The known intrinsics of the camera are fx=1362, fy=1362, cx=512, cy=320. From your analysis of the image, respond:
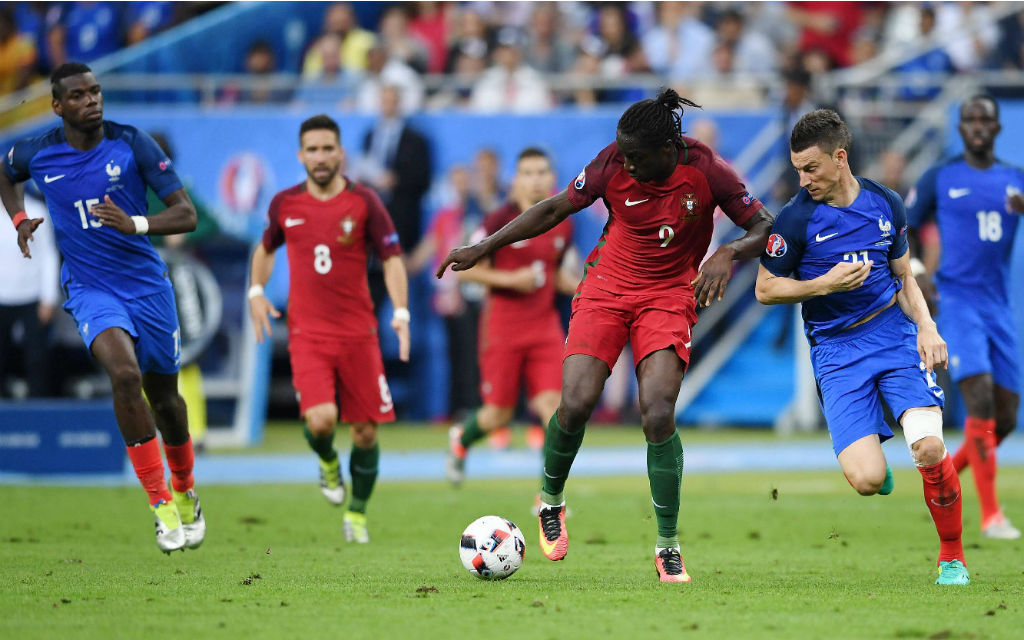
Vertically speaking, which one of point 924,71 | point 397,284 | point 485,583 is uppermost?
point 924,71

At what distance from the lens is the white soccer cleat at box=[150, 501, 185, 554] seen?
8297mm

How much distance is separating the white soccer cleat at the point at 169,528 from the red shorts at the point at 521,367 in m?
4.24

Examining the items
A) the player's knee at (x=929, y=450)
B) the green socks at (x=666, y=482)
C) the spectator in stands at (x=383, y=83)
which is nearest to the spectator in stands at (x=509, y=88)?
the spectator in stands at (x=383, y=83)

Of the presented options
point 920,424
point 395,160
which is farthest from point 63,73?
point 395,160

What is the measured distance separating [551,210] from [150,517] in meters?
5.02

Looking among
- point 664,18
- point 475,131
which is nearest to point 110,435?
point 475,131

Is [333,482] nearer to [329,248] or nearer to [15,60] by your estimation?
[329,248]

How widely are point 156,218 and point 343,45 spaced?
12.1 metres

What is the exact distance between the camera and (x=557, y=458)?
782cm

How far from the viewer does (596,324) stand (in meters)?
7.74

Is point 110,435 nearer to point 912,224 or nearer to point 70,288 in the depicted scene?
point 70,288

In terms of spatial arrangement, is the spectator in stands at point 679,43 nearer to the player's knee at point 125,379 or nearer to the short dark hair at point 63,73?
the short dark hair at point 63,73

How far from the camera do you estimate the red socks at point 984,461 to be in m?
10.2

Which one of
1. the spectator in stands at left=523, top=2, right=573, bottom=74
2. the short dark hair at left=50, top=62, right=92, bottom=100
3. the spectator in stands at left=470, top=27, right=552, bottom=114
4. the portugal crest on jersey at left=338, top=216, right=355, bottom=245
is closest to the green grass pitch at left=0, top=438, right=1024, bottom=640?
the portugal crest on jersey at left=338, top=216, right=355, bottom=245
